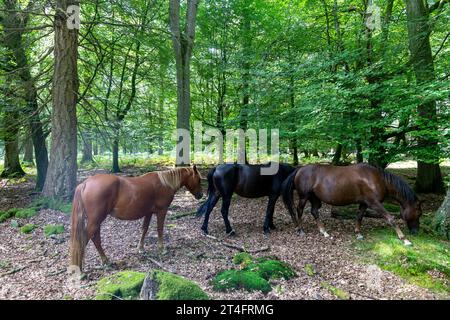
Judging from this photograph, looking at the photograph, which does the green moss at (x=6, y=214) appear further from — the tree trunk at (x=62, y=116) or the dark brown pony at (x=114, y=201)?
the dark brown pony at (x=114, y=201)

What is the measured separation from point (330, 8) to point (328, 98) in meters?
5.54

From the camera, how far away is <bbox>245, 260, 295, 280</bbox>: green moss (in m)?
4.09

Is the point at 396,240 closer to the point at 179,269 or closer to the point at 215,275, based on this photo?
the point at 215,275

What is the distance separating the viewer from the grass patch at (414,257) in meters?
4.02

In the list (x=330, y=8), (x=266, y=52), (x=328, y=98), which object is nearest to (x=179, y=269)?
(x=328, y=98)

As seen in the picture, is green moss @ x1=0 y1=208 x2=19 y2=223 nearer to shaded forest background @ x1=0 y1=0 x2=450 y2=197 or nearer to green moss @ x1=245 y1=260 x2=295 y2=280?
shaded forest background @ x1=0 y1=0 x2=450 y2=197

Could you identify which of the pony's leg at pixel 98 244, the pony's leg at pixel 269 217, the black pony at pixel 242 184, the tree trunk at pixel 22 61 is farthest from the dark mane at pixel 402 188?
the tree trunk at pixel 22 61

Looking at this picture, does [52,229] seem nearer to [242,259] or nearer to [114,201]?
[114,201]

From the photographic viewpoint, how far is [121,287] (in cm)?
343

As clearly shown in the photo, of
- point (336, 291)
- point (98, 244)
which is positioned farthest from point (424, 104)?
point (98, 244)

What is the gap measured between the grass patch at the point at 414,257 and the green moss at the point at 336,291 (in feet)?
3.67

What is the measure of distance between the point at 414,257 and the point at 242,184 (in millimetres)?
3400
